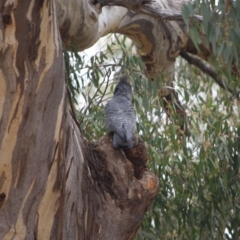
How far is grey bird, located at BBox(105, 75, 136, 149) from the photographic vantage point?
2793mm

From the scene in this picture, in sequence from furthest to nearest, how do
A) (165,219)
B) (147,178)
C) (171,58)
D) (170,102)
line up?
(171,58) < (170,102) < (165,219) < (147,178)

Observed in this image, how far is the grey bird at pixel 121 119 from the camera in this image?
2.79m

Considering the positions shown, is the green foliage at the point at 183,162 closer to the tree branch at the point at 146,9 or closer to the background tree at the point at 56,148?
the background tree at the point at 56,148

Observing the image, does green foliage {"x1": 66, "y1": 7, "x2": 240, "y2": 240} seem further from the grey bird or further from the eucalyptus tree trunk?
the eucalyptus tree trunk

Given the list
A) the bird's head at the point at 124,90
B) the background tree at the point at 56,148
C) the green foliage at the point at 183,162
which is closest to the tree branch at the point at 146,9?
the background tree at the point at 56,148

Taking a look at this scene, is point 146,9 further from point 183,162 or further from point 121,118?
point 183,162

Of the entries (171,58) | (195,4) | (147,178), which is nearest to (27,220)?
(147,178)

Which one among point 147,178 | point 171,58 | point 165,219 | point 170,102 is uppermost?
point 171,58

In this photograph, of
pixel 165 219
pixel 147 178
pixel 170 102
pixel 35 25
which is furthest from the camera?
pixel 170 102

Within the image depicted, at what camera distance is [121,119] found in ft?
9.61

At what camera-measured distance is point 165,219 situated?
4031mm

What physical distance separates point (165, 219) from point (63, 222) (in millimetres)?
1477

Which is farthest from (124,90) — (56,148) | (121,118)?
(56,148)

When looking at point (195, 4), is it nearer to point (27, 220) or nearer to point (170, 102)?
point (27, 220)
